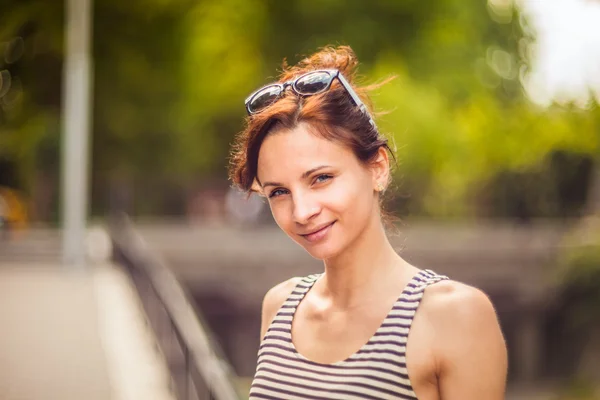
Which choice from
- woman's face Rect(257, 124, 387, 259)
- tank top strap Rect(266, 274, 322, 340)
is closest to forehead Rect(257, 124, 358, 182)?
woman's face Rect(257, 124, 387, 259)

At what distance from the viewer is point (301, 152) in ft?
5.86

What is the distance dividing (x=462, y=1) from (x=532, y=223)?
10265 millimetres

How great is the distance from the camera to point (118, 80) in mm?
20891

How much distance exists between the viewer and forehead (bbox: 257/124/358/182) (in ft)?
5.83

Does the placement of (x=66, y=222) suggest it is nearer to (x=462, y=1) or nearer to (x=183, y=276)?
(x=183, y=276)

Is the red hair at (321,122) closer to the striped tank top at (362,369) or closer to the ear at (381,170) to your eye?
the ear at (381,170)

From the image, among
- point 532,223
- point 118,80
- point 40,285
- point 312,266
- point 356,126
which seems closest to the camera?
point 356,126

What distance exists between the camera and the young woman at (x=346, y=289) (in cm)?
160

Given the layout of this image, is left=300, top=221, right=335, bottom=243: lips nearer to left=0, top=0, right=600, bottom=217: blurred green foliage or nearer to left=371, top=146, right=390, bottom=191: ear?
left=371, top=146, right=390, bottom=191: ear

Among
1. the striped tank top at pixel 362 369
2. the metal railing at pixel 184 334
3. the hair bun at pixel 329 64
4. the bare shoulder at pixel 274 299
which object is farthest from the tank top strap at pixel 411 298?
the metal railing at pixel 184 334

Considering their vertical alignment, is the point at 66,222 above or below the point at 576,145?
below

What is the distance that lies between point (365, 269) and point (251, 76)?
24.9 metres

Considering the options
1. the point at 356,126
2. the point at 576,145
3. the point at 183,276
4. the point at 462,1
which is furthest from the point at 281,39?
the point at 356,126

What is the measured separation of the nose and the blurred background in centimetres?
1370
